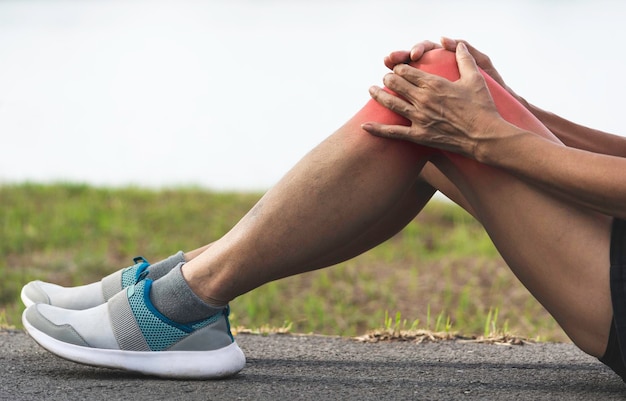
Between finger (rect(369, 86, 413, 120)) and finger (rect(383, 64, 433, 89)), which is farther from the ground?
finger (rect(383, 64, 433, 89))

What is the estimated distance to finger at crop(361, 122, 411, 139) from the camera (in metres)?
1.72

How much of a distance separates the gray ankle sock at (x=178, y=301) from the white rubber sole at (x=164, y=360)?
0.09m

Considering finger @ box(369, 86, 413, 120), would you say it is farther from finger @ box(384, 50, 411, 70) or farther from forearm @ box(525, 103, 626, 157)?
forearm @ box(525, 103, 626, 157)

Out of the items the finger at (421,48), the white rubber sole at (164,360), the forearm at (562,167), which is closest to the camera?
the forearm at (562,167)

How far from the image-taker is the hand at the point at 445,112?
67.2 inches

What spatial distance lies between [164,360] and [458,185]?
800 mm

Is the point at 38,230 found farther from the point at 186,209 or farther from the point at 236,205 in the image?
the point at 236,205

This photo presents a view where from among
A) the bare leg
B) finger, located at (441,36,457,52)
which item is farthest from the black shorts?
finger, located at (441,36,457,52)

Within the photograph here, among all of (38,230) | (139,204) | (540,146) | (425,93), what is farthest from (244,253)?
(139,204)

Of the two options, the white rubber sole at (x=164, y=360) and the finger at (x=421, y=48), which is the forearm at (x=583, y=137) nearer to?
the finger at (x=421, y=48)

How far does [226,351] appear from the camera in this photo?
1.97 meters

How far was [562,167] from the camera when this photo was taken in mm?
1622

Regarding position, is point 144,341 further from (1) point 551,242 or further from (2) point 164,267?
(1) point 551,242

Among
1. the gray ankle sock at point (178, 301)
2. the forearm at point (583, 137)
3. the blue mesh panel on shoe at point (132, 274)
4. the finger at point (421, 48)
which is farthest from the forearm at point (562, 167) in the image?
the blue mesh panel on shoe at point (132, 274)
